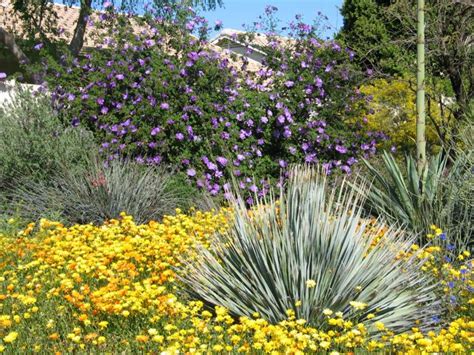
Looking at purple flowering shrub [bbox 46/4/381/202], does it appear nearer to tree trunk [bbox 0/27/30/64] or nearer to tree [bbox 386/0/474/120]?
tree [bbox 386/0/474/120]

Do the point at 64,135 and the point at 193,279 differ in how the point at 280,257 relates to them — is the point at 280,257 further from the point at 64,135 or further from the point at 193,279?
the point at 64,135

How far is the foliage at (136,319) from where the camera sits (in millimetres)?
3885

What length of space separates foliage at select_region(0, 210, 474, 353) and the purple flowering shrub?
3.58 meters

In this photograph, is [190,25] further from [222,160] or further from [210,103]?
[222,160]

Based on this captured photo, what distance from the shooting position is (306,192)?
4.93m

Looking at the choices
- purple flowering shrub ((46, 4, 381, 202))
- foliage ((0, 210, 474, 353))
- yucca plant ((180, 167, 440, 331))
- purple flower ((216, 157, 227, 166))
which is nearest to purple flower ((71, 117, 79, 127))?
purple flowering shrub ((46, 4, 381, 202))

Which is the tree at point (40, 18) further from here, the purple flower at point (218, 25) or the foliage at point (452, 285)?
the foliage at point (452, 285)

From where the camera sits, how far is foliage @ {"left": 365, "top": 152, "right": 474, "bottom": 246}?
6715 millimetres

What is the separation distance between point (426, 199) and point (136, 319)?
3577 millimetres

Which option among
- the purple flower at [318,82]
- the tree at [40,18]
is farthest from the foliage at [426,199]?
the tree at [40,18]

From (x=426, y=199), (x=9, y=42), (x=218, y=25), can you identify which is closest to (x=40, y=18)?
(x=9, y=42)

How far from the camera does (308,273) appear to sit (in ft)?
15.1

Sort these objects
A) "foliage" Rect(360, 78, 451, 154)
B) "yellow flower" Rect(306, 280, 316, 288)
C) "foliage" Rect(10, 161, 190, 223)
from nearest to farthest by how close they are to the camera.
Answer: "yellow flower" Rect(306, 280, 316, 288)
"foliage" Rect(10, 161, 190, 223)
"foliage" Rect(360, 78, 451, 154)

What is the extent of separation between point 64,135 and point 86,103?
0.96 metres
